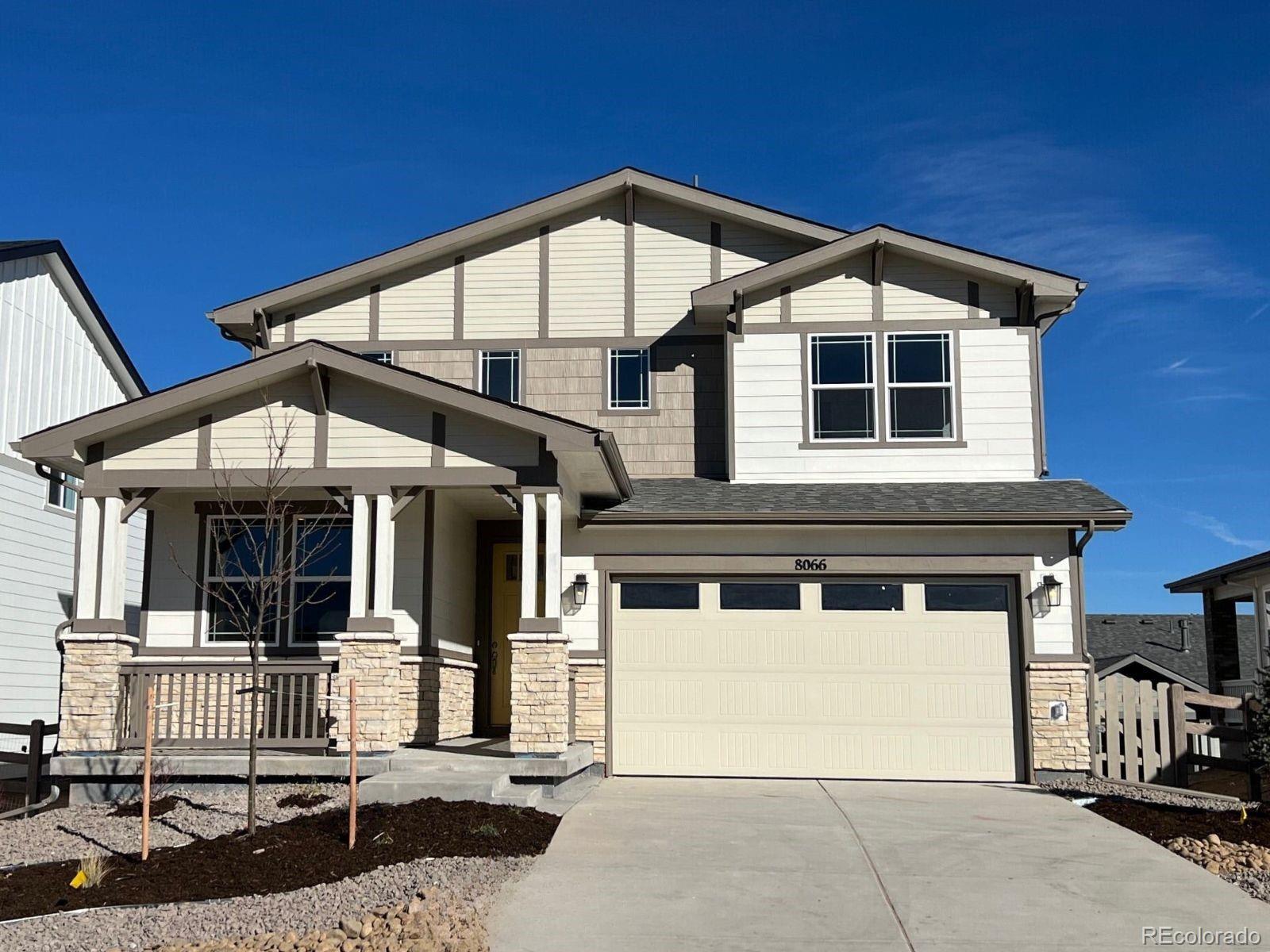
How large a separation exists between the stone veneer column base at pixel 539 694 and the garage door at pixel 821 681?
7.46ft

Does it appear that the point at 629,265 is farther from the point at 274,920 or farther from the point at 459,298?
the point at 274,920

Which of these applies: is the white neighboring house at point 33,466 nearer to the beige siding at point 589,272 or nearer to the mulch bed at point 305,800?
the beige siding at point 589,272

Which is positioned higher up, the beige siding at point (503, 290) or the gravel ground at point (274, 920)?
the beige siding at point (503, 290)

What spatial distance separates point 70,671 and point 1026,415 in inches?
429

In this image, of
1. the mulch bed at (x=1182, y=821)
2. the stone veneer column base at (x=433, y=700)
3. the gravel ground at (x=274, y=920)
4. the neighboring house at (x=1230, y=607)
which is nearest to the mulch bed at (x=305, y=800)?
the stone veneer column base at (x=433, y=700)

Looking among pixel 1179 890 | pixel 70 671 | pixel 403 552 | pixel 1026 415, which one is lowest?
pixel 1179 890

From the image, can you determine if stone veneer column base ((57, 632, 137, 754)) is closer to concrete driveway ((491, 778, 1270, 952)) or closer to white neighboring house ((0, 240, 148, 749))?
concrete driveway ((491, 778, 1270, 952))

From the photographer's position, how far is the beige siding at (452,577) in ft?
45.6

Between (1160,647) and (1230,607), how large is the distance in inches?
315

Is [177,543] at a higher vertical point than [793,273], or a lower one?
lower

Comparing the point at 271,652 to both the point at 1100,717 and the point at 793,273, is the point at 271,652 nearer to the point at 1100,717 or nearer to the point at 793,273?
the point at 793,273

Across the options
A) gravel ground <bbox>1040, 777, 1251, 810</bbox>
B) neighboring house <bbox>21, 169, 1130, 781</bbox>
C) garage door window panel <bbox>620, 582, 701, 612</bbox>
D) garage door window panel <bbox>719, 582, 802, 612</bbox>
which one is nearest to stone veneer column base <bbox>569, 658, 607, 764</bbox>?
neighboring house <bbox>21, 169, 1130, 781</bbox>

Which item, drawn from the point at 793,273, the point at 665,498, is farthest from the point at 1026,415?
the point at 665,498

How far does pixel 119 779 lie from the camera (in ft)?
38.0
